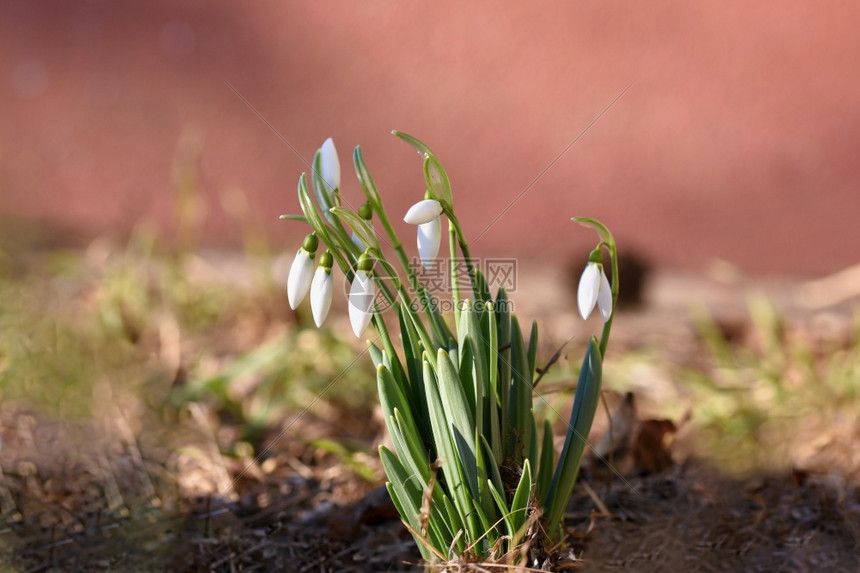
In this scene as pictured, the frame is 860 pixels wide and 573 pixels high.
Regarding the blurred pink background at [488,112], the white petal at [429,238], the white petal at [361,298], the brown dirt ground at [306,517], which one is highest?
the blurred pink background at [488,112]

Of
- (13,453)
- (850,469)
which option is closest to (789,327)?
(850,469)

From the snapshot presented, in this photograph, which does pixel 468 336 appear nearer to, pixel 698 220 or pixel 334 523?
pixel 334 523

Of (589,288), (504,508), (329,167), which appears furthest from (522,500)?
(329,167)

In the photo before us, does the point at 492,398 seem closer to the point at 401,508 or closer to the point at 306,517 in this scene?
the point at 401,508

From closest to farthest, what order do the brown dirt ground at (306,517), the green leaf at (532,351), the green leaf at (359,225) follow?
the green leaf at (359,225), the green leaf at (532,351), the brown dirt ground at (306,517)

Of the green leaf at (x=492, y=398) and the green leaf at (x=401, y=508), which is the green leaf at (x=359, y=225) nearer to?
the green leaf at (x=492, y=398)

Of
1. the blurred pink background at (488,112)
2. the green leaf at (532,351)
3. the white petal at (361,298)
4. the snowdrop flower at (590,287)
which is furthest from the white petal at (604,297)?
the blurred pink background at (488,112)
